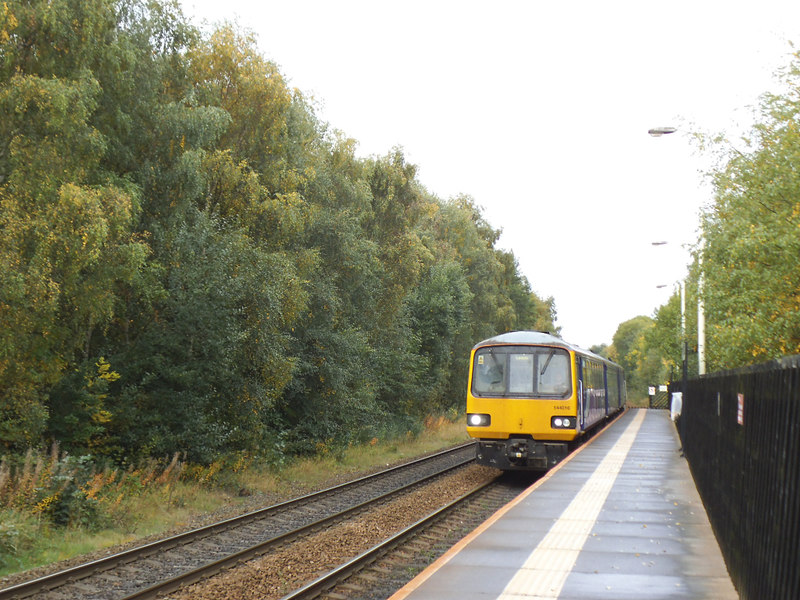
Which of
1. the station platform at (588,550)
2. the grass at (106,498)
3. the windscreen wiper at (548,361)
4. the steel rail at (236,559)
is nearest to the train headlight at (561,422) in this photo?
the windscreen wiper at (548,361)

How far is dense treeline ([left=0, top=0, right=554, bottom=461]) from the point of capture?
15523 mm

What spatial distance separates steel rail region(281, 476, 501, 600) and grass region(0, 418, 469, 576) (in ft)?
13.4

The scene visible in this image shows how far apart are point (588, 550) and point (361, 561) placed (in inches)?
Answer: 137

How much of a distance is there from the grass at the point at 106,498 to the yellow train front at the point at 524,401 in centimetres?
425

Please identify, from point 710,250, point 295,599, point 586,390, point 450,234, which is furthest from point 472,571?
point 450,234

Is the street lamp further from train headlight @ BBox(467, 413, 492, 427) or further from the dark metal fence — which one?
the dark metal fence

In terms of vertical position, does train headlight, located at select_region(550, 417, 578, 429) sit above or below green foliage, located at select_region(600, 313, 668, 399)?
below

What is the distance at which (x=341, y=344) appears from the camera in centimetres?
2498

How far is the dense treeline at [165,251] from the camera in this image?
Result: 1552 cm

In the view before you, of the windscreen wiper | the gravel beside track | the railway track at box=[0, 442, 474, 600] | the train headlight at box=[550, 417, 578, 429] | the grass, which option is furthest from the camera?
the windscreen wiper

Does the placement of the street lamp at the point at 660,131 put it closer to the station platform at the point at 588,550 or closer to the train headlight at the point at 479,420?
the station platform at the point at 588,550

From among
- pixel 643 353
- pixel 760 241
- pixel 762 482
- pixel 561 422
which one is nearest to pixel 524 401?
pixel 561 422

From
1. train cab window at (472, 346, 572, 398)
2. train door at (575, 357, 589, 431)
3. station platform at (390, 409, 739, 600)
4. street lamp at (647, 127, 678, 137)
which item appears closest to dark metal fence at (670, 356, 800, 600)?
station platform at (390, 409, 739, 600)

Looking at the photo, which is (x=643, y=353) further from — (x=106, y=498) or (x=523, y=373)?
(x=106, y=498)
